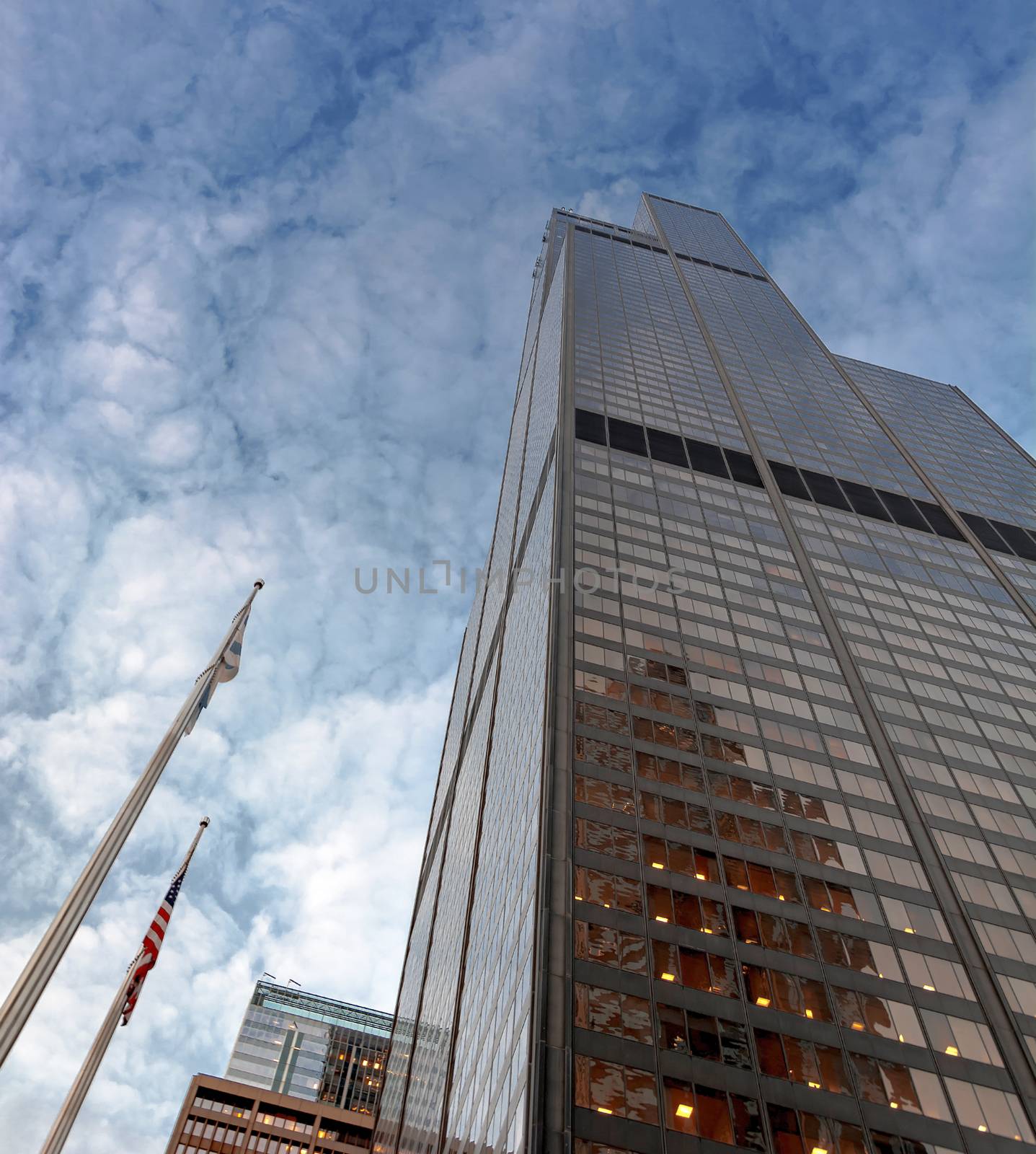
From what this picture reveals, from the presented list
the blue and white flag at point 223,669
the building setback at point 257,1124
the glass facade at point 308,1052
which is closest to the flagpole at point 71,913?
the blue and white flag at point 223,669

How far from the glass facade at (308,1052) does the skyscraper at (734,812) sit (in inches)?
1972

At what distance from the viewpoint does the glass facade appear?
15425 cm

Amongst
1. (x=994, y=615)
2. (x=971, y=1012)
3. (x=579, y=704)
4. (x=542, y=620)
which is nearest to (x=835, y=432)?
(x=994, y=615)

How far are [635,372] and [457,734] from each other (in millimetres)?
56923

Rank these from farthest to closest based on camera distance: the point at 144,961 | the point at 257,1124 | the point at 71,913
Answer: the point at 257,1124 < the point at 144,961 < the point at 71,913

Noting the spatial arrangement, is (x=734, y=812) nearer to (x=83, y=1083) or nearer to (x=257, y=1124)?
(x=83, y=1083)

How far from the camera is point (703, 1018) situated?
→ 133 ft

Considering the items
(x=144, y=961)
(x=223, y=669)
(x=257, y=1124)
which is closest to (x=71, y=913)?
(x=223, y=669)

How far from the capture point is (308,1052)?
15900cm

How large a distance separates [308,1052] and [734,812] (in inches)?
5290

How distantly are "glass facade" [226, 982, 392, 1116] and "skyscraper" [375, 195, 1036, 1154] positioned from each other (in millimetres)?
50083

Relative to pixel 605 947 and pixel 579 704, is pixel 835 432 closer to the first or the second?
pixel 579 704

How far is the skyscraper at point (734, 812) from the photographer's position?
39625 millimetres

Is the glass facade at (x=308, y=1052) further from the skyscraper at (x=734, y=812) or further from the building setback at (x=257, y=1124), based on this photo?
the skyscraper at (x=734, y=812)
